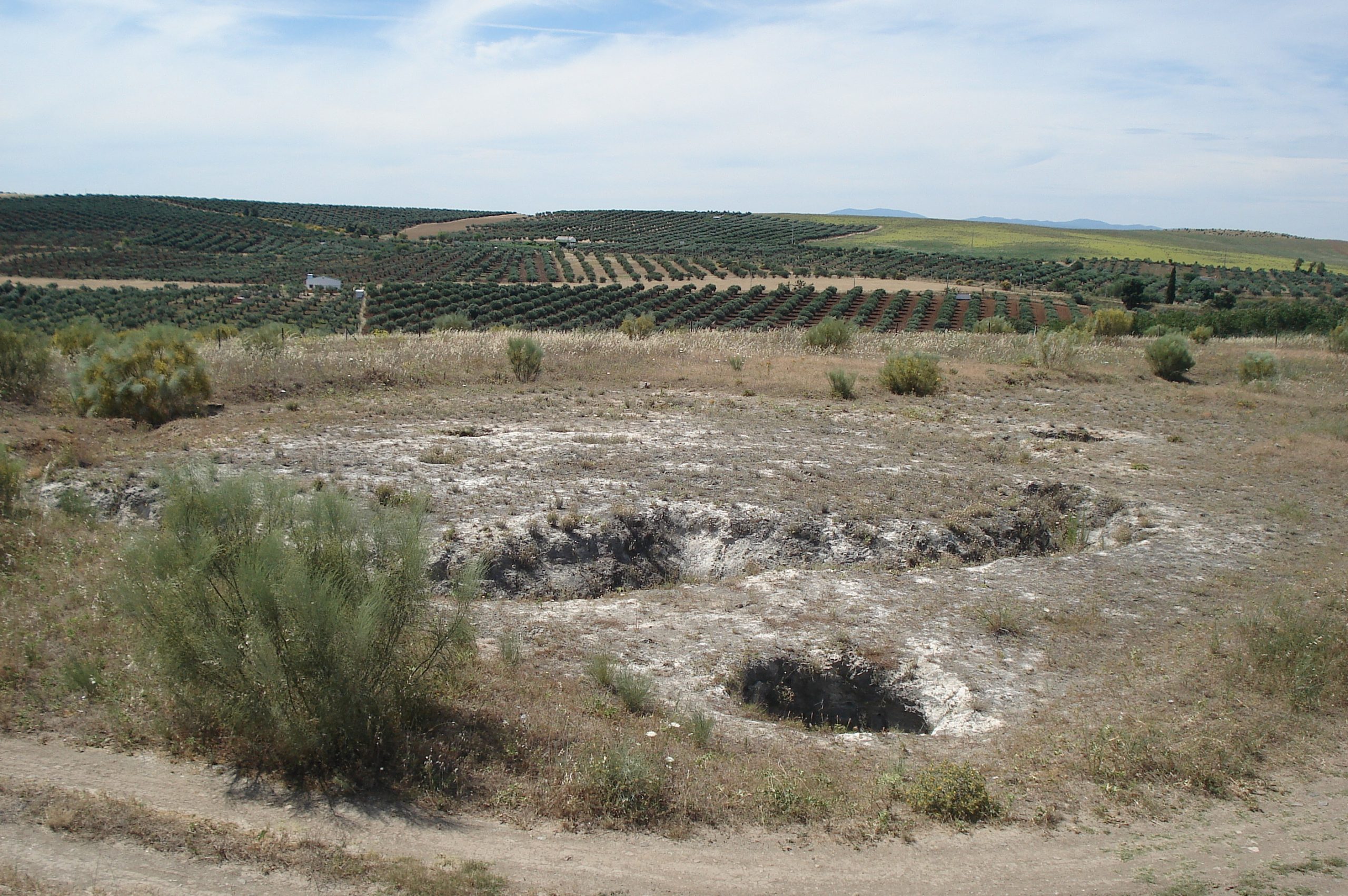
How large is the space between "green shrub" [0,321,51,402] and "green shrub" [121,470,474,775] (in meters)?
12.5

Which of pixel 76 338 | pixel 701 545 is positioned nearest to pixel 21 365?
pixel 76 338

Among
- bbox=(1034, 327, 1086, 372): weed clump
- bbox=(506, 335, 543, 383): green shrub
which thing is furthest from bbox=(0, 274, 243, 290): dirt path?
bbox=(1034, 327, 1086, 372): weed clump

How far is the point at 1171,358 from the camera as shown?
24.3m

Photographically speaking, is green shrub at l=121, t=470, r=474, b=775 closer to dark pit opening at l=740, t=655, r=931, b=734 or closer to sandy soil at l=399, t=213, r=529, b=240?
dark pit opening at l=740, t=655, r=931, b=734

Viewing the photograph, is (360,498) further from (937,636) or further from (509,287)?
(509,287)

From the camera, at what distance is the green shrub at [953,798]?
519 centimetres

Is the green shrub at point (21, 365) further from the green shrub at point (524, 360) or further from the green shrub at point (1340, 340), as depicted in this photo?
the green shrub at point (1340, 340)

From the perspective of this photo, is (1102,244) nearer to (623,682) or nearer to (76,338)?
Result: (76,338)

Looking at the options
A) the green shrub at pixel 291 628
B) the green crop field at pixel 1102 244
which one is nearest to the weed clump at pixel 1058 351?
the green shrub at pixel 291 628

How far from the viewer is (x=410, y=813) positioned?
4.92 meters

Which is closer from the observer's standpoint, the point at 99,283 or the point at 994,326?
the point at 994,326

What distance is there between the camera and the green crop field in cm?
9269

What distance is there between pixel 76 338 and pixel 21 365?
18.2 feet

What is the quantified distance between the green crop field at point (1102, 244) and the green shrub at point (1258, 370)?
233 ft
